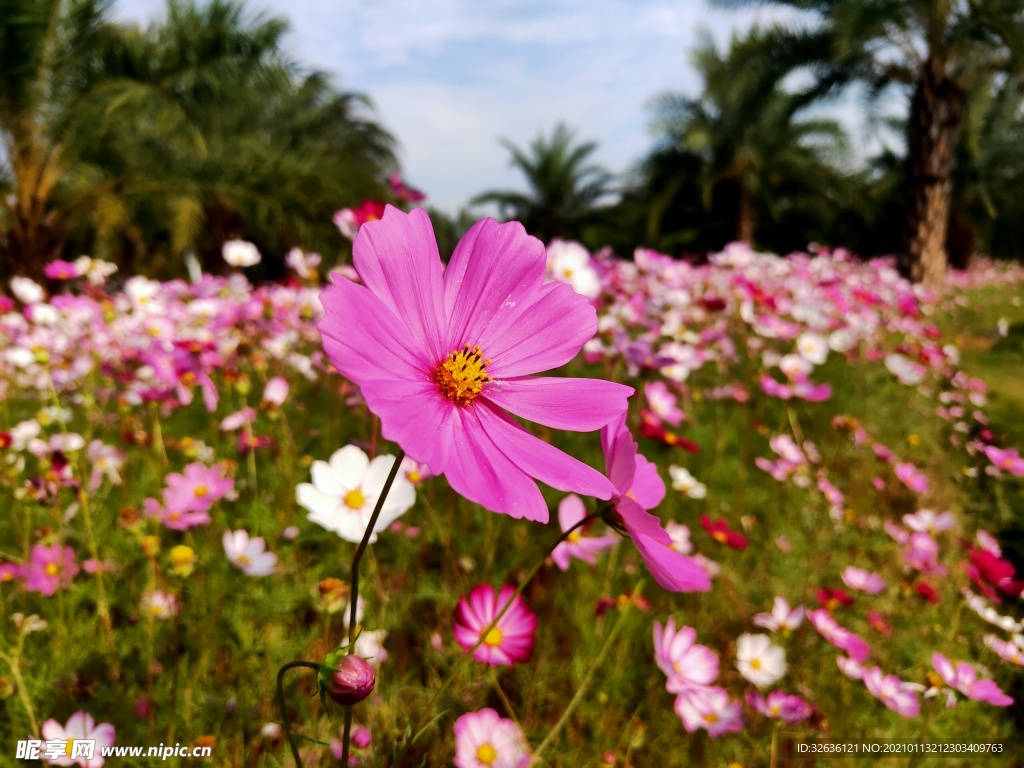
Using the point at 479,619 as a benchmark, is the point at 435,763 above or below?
below

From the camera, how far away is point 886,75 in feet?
20.1

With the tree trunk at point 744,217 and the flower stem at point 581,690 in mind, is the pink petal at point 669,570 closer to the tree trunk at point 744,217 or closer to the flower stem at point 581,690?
the flower stem at point 581,690

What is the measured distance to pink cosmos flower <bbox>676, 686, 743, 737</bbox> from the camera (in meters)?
0.87

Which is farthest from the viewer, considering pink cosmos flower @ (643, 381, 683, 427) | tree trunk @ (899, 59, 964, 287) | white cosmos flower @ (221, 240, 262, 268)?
tree trunk @ (899, 59, 964, 287)

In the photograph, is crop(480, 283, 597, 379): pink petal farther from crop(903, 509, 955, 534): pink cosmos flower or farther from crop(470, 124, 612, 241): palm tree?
crop(470, 124, 612, 241): palm tree

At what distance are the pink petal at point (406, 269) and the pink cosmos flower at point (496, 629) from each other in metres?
0.39

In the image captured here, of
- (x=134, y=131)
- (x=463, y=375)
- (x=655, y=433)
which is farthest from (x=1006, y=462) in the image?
(x=134, y=131)

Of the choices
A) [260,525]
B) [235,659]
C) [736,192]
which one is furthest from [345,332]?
[736,192]

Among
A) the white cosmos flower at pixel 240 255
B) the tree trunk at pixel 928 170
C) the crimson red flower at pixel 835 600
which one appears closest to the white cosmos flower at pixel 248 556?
the crimson red flower at pixel 835 600

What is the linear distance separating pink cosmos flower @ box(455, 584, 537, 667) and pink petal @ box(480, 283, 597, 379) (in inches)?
13.9

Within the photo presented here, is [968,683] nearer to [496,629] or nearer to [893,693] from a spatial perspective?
[893,693]

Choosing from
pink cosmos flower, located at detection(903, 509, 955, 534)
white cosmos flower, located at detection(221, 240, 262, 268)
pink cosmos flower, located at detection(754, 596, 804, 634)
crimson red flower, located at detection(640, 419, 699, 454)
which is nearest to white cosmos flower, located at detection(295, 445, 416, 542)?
crimson red flower, located at detection(640, 419, 699, 454)

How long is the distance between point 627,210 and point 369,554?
12.4m

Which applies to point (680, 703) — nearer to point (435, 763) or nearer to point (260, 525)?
point (435, 763)
